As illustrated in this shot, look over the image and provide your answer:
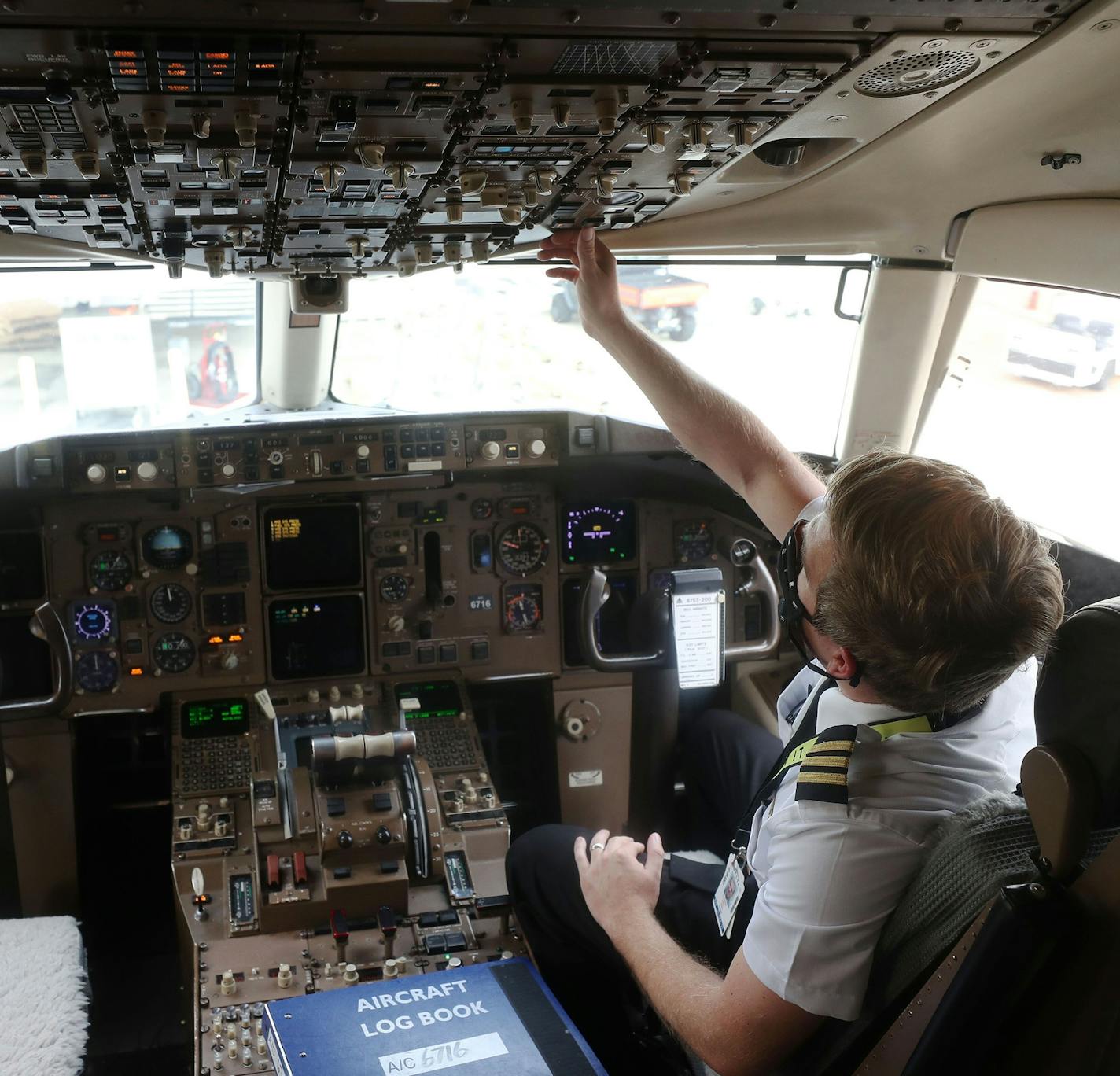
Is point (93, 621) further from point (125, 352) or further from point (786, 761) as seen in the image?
point (786, 761)

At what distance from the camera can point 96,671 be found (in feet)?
10.6

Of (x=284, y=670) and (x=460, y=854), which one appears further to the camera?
(x=284, y=670)

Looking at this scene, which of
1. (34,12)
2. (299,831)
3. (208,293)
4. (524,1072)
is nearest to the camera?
(34,12)

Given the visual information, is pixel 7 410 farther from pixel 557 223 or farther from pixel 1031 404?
pixel 1031 404

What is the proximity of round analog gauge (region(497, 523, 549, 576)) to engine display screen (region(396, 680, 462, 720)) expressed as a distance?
0.42m

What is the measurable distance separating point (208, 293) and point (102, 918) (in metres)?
2.03

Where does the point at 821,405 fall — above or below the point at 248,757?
above

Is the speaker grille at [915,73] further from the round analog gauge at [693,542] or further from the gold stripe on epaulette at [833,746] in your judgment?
the round analog gauge at [693,542]

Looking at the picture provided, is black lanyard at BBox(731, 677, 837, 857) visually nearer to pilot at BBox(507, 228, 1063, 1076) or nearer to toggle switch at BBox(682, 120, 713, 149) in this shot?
pilot at BBox(507, 228, 1063, 1076)

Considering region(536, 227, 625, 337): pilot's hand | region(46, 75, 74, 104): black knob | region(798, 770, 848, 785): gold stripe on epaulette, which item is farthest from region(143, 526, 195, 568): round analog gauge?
region(798, 770, 848, 785): gold stripe on epaulette

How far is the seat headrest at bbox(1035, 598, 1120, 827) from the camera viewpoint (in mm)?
1151

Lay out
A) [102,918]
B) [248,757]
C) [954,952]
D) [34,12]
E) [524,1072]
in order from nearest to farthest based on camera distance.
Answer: [34,12]
[954,952]
[524,1072]
[248,757]
[102,918]

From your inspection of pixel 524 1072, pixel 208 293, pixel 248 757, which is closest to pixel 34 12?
pixel 524 1072

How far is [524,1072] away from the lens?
5.93ft
